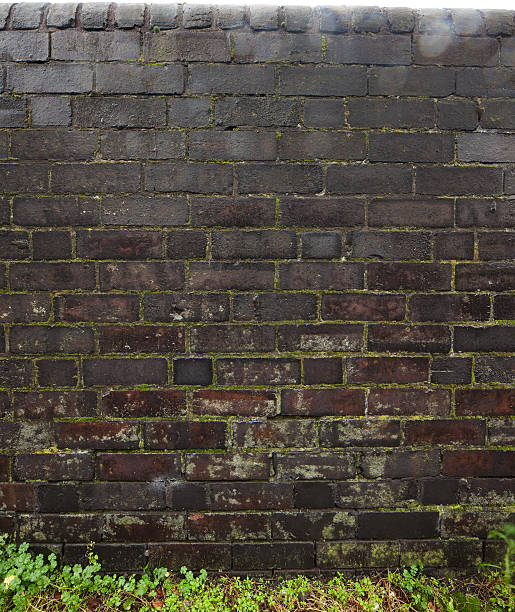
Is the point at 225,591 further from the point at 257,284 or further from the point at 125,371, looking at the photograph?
the point at 257,284

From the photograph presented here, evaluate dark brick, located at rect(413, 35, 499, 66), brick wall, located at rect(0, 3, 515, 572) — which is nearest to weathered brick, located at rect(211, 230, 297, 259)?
brick wall, located at rect(0, 3, 515, 572)

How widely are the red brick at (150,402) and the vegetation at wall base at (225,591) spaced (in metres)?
0.65

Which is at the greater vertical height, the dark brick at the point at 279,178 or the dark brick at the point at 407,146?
the dark brick at the point at 407,146

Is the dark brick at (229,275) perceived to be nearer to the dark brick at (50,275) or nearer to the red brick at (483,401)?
the dark brick at (50,275)

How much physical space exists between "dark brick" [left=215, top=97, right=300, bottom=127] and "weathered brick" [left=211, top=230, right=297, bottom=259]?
453mm

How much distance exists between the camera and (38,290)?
1871 mm

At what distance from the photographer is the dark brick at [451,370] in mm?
1905

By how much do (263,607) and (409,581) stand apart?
2.09 feet

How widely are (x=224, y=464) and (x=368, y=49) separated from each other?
1856 millimetres

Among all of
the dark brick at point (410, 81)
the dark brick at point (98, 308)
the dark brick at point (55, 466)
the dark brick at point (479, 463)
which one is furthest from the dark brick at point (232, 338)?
the dark brick at point (410, 81)

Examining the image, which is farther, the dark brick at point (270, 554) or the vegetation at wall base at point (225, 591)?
the dark brick at point (270, 554)

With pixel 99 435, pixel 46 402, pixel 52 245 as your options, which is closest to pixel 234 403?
pixel 99 435

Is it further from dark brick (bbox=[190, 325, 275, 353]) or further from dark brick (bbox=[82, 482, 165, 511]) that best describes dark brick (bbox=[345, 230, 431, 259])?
dark brick (bbox=[82, 482, 165, 511])

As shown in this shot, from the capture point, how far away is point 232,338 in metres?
1.88
